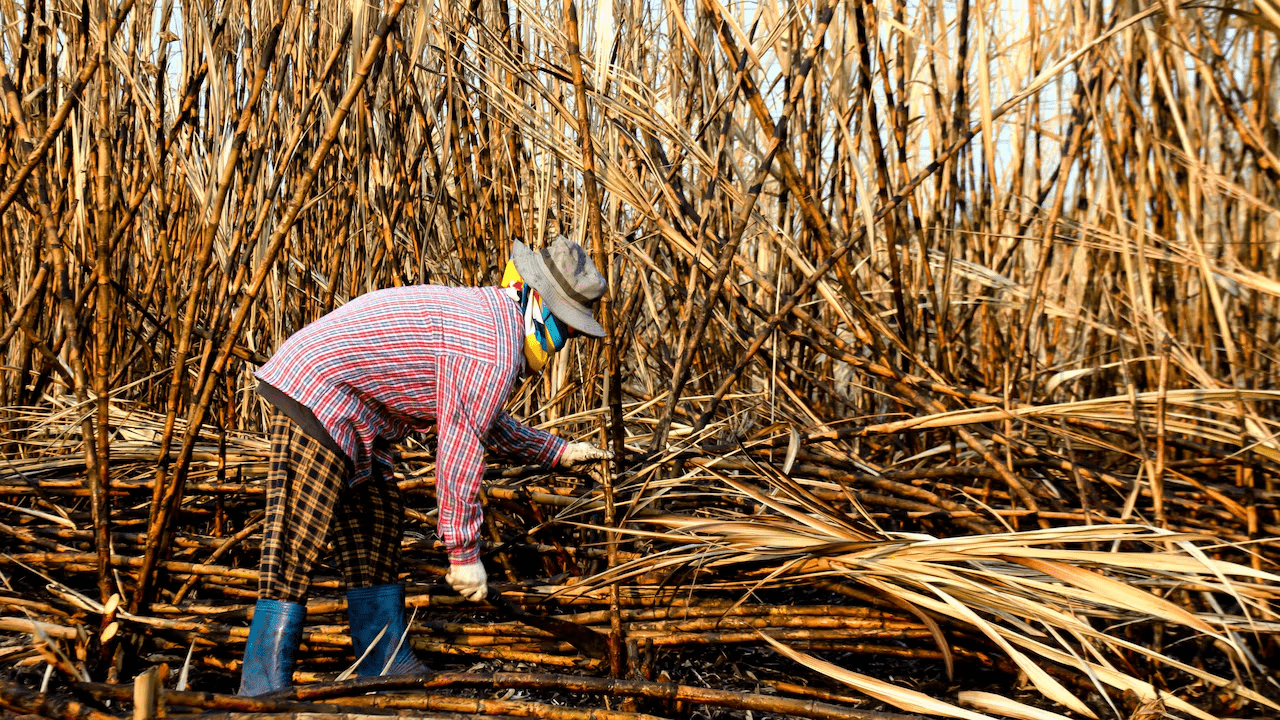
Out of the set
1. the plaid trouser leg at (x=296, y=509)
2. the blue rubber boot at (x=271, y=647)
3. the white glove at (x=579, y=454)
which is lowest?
the blue rubber boot at (x=271, y=647)

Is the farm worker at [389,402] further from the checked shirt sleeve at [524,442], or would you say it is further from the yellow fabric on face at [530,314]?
the checked shirt sleeve at [524,442]

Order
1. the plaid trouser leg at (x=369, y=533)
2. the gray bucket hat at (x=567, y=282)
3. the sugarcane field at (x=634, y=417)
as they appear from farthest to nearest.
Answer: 1. the plaid trouser leg at (x=369, y=533)
2. the gray bucket hat at (x=567, y=282)
3. the sugarcane field at (x=634, y=417)

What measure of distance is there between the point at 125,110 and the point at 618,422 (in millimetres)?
1629

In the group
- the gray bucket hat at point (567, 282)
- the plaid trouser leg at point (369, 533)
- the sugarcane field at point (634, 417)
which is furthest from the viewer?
the plaid trouser leg at point (369, 533)

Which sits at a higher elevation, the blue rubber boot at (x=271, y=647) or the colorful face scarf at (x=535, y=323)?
the colorful face scarf at (x=535, y=323)

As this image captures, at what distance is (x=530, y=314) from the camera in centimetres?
169

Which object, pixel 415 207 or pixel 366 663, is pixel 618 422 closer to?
pixel 366 663

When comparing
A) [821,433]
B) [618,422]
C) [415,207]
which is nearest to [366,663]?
[618,422]

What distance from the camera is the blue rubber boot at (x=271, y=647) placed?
62.6 inches

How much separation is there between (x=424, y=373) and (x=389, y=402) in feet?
0.33

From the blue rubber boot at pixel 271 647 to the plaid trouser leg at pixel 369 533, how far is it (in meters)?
0.17

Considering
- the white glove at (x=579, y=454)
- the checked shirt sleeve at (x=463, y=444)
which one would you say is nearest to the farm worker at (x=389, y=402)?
the checked shirt sleeve at (x=463, y=444)

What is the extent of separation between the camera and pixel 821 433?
203 centimetres

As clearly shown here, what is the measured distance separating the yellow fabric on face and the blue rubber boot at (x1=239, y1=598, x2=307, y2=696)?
1.84 ft
